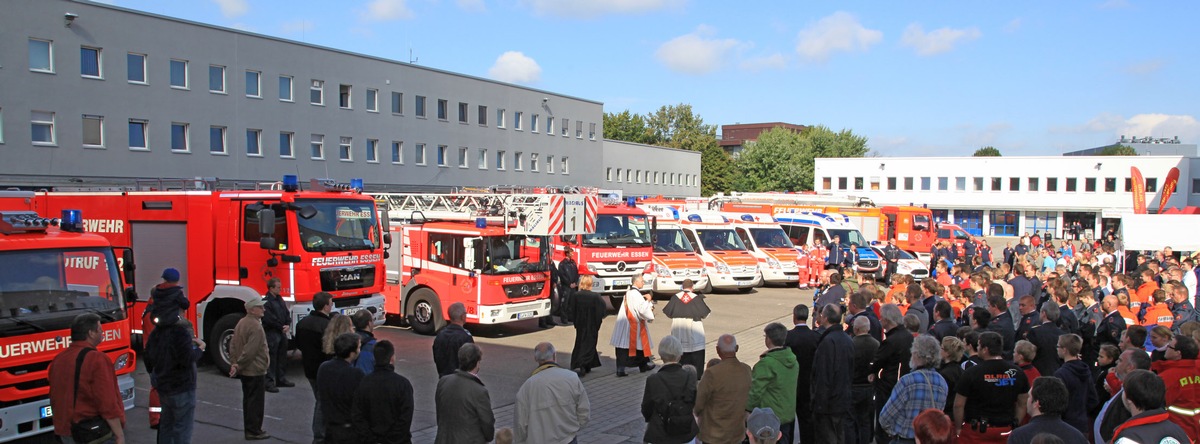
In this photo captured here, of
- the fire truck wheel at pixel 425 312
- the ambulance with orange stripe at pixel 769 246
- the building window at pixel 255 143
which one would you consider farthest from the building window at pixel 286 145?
the fire truck wheel at pixel 425 312

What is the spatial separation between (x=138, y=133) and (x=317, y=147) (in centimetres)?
854

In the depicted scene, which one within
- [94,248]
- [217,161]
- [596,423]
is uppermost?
[217,161]

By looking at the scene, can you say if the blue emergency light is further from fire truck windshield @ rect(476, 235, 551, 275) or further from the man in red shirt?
the man in red shirt

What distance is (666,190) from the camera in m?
65.4

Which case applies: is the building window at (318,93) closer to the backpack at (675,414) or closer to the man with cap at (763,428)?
the backpack at (675,414)

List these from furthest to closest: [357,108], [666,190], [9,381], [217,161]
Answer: [666,190], [357,108], [217,161], [9,381]

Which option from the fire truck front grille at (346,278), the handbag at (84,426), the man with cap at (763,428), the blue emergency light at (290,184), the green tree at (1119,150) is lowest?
the handbag at (84,426)

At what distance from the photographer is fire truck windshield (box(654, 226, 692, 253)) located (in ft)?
71.2

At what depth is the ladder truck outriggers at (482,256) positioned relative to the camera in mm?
14789

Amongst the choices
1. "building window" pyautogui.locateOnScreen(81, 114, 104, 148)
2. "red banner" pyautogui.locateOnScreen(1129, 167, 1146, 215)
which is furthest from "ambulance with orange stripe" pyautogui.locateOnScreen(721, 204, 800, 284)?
"building window" pyautogui.locateOnScreen(81, 114, 104, 148)

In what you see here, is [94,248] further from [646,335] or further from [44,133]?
[44,133]

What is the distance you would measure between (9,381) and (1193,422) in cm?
1003

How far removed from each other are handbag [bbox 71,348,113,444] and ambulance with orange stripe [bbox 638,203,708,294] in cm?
1462

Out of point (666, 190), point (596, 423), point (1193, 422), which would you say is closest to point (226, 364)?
point (596, 423)
